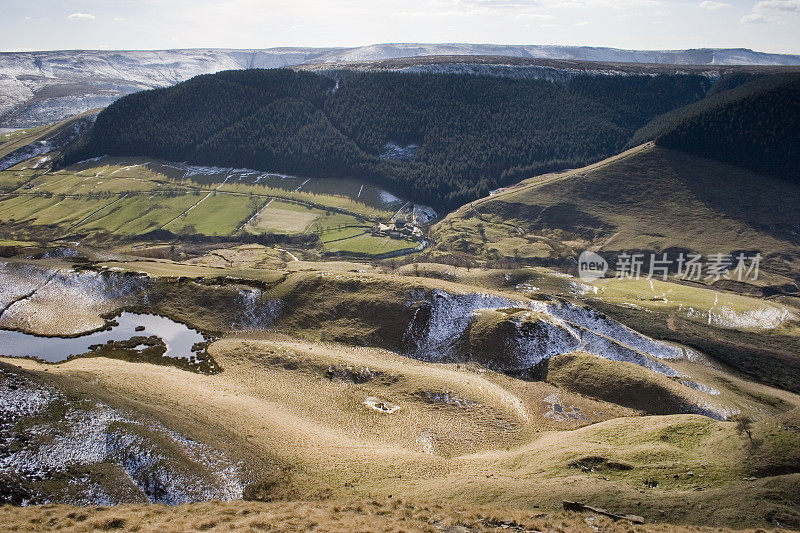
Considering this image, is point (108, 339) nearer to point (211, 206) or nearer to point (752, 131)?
point (211, 206)

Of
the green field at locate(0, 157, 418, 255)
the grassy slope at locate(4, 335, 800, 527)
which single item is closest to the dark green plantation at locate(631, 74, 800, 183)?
the green field at locate(0, 157, 418, 255)

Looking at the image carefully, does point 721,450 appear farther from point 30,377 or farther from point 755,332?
point 755,332

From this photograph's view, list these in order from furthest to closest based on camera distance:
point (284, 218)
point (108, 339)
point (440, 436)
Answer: point (284, 218) < point (108, 339) < point (440, 436)

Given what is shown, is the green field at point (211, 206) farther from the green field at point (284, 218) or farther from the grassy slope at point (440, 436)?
the grassy slope at point (440, 436)

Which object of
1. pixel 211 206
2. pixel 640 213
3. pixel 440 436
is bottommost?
pixel 440 436

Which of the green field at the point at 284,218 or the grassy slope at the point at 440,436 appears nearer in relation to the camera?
the grassy slope at the point at 440,436

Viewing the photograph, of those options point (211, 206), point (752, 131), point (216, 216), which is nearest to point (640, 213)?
point (752, 131)

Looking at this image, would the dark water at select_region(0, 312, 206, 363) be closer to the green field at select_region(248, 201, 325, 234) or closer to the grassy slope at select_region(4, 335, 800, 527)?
the grassy slope at select_region(4, 335, 800, 527)

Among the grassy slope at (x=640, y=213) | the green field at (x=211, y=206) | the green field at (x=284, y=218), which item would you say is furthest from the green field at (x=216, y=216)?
the grassy slope at (x=640, y=213)
